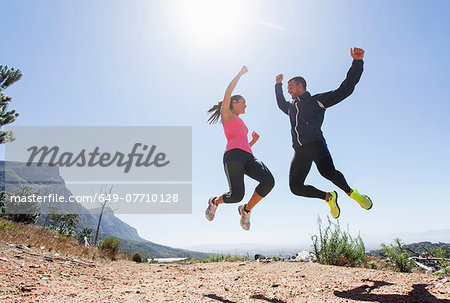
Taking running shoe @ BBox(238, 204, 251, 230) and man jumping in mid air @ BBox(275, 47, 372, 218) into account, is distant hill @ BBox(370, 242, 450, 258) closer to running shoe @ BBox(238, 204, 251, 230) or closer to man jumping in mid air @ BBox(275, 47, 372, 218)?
man jumping in mid air @ BBox(275, 47, 372, 218)

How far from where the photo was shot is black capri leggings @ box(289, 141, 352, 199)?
331 cm

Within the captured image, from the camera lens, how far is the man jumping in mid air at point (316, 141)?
131 inches

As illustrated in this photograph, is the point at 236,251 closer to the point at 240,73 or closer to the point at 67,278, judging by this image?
the point at 67,278

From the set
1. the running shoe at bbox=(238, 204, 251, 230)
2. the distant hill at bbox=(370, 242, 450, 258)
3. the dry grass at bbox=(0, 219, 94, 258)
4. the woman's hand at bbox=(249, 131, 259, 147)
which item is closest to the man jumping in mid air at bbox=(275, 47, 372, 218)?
the running shoe at bbox=(238, 204, 251, 230)

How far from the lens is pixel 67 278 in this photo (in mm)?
3393

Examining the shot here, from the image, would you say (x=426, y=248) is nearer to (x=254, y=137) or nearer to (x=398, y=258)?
(x=398, y=258)

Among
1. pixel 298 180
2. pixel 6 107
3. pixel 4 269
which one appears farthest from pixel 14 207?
pixel 298 180

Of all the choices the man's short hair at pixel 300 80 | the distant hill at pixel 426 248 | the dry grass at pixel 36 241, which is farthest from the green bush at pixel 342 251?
the dry grass at pixel 36 241

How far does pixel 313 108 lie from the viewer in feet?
11.7

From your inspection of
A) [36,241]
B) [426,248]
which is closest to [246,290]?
[426,248]

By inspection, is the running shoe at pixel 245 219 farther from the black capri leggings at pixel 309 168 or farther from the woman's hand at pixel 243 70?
the woman's hand at pixel 243 70

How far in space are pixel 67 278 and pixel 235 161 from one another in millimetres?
2893

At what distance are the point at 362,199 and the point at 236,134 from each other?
6.50 ft

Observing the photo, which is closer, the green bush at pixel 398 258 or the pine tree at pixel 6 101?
the green bush at pixel 398 258
